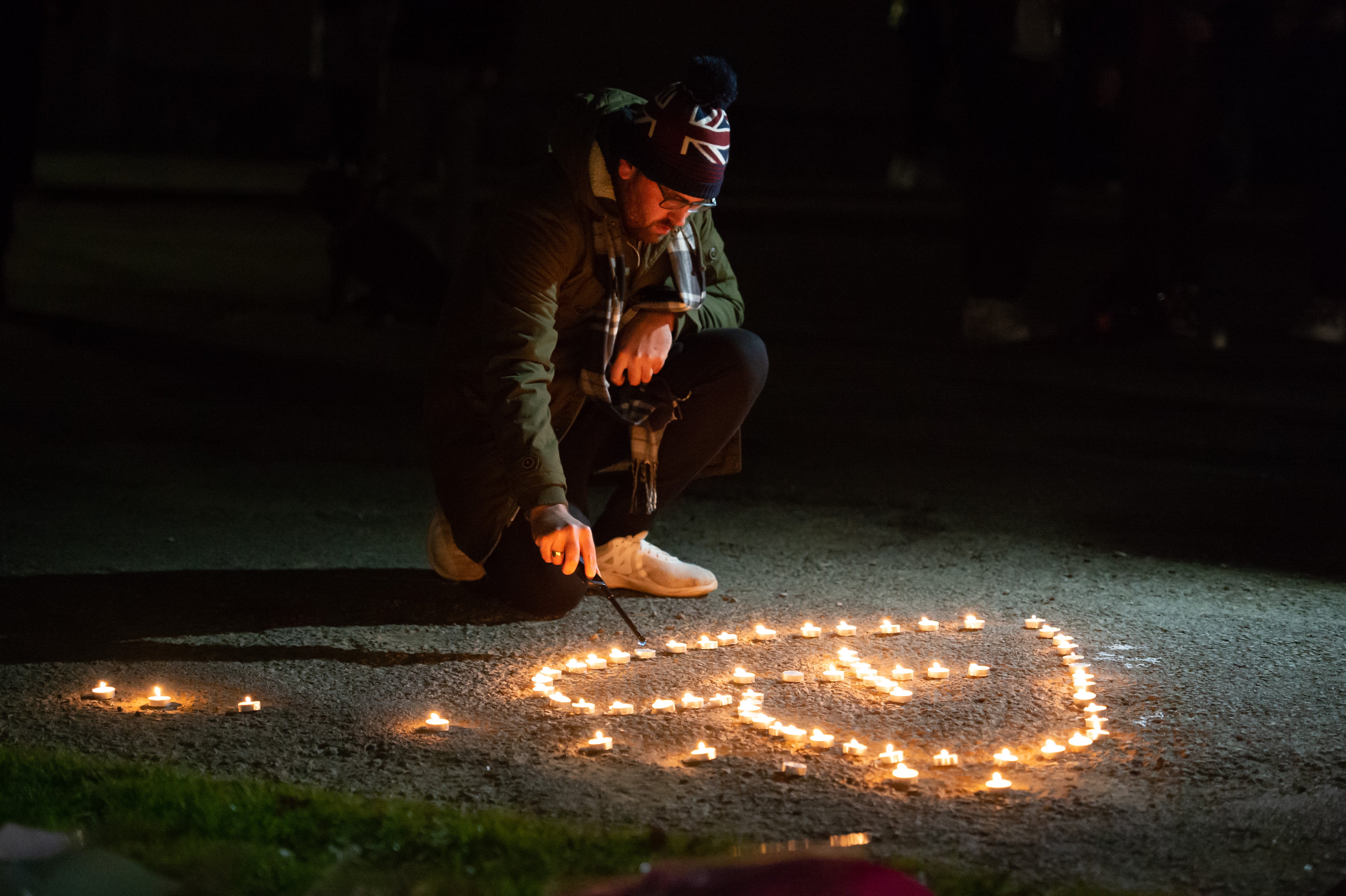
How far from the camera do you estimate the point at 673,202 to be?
400cm

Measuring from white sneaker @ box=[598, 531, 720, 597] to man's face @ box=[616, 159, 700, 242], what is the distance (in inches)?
37.7

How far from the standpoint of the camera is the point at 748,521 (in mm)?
5676

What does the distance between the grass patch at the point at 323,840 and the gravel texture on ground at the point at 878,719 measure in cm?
12

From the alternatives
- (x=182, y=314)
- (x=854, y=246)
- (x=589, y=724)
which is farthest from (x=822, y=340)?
(x=589, y=724)

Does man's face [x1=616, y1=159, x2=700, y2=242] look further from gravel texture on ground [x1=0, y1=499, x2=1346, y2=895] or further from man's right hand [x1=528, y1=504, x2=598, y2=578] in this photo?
gravel texture on ground [x1=0, y1=499, x2=1346, y2=895]

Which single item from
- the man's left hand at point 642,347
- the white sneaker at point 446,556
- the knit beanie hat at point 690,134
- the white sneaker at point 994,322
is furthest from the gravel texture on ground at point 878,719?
the white sneaker at point 994,322

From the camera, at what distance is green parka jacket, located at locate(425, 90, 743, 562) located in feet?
13.3

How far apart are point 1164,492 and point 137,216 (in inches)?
435

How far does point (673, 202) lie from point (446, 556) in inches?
49.0

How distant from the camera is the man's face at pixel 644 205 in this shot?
13.2 ft

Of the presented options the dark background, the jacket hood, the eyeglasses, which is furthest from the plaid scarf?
the dark background

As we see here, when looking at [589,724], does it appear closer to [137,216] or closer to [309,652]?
[309,652]

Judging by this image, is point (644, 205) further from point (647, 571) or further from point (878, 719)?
point (878, 719)

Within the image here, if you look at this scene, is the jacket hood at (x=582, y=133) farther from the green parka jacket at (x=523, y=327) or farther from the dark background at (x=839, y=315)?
the dark background at (x=839, y=315)
